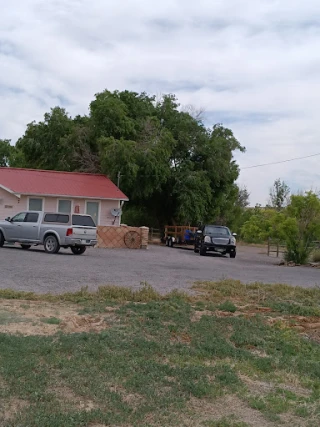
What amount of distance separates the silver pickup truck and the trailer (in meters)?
14.3

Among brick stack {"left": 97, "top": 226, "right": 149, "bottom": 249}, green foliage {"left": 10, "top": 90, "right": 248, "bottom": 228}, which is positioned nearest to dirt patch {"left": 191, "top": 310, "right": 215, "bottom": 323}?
brick stack {"left": 97, "top": 226, "right": 149, "bottom": 249}

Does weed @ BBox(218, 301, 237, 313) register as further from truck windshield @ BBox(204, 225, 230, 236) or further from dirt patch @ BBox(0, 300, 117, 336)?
truck windshield @ BBox(204, 225, 230, 236)

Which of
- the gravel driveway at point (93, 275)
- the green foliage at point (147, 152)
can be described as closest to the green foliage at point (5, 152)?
the green foliage at point (147, 152)

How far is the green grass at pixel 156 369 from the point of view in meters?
5.73

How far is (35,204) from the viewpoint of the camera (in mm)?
35469

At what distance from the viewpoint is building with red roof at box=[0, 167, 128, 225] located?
114ft

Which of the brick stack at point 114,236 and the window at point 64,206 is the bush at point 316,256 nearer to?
the brick stack at point 114,236

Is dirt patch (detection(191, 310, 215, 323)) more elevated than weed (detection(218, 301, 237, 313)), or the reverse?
weed (detection(218, 301, 237, 313))

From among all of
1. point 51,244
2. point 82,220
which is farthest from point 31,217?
point 82,220

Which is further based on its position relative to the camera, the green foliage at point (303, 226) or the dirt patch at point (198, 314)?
the green foliage at point (303, 226)

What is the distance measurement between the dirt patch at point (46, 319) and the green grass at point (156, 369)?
16cm

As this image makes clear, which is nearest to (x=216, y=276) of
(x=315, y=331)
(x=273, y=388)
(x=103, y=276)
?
(x=103, y=276)

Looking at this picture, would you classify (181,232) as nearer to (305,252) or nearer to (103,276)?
(305,252)

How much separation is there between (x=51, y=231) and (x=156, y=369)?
18.5 m
